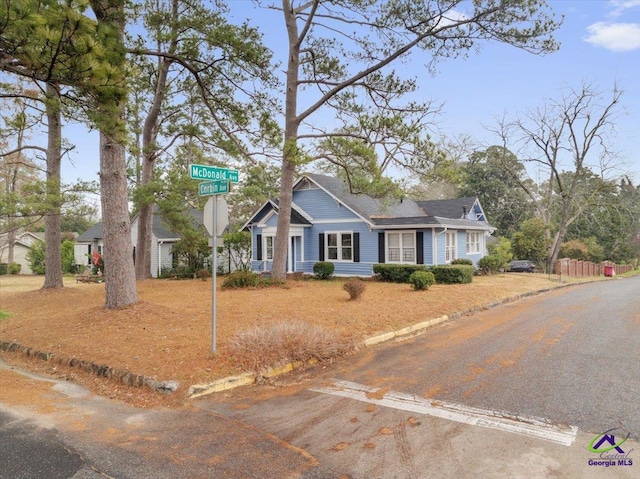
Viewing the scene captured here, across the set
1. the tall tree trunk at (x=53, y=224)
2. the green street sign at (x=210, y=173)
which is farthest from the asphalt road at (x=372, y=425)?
the tall tree trunk at (x=53, y=224)

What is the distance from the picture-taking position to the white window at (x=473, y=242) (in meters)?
24.4

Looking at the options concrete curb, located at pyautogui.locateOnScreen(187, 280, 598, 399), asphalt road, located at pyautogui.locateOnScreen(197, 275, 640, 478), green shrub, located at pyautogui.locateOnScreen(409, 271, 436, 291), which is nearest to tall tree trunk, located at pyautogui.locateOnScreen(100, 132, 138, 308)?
concrete curb, located at pyautogui.locateOnScreen(187, 280, 598, 399)

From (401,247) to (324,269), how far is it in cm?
400

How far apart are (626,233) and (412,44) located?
39548 mm

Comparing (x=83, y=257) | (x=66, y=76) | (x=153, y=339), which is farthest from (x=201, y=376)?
(x=83, y=257)

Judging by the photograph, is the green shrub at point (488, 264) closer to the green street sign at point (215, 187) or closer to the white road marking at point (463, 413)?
the white road marking at point (463, 413)

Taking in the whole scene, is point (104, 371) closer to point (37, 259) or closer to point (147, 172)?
point (147, 172)

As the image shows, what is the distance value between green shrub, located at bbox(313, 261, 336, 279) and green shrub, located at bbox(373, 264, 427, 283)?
Result: 237cm

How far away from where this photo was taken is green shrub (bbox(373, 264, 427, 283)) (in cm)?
1895

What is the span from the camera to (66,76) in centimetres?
597

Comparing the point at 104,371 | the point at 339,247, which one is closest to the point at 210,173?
the point at 104,371

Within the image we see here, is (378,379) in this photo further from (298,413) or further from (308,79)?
(308,79)

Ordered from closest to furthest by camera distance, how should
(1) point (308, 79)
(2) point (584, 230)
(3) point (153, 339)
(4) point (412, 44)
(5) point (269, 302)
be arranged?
(3) point (153, 339) → (5) point (269, 302) → (4) point (412, 44) → (1) point (308, 79) → (2) point (584, 230)

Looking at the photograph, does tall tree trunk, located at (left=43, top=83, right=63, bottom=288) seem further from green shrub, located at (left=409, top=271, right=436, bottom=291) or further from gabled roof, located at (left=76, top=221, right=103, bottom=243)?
gabled roof, located at (left=76, top=221, right=103, bottom=243)
